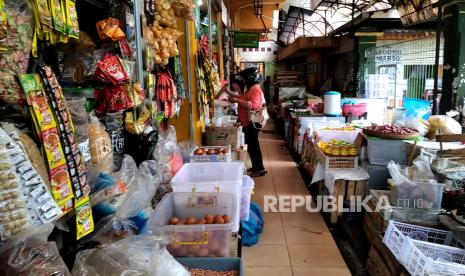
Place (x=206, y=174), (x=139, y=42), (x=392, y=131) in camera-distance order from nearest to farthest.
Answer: (x=139, y=42), (x=206, y=174), (x=392, y=131)

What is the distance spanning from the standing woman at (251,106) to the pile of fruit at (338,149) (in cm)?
149

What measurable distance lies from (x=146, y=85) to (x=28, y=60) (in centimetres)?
123

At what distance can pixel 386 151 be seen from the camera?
159 inches

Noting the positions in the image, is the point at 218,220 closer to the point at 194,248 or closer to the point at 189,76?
the point at 194,248

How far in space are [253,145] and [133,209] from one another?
4304 millimetres

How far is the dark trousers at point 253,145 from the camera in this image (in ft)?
19.5

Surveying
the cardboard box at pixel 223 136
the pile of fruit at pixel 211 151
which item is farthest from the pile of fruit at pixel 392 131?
the pile of fruit at pixel 211 151

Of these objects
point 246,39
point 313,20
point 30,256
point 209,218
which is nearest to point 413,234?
point 209,218

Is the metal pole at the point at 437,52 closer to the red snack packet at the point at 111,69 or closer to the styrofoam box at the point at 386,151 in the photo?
the styrofoam box at the point at 386,151

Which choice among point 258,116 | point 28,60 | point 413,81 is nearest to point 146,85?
point 28,60

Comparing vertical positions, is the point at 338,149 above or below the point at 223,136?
below

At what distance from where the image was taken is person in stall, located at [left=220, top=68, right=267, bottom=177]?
5750 mm

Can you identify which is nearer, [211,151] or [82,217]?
[82,217]

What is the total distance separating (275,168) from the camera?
6.63 meters
